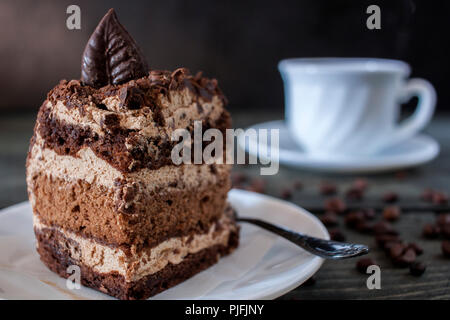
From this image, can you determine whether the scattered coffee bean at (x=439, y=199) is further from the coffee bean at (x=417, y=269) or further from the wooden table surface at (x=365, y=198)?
the coffee bean at (x=417, y=269)

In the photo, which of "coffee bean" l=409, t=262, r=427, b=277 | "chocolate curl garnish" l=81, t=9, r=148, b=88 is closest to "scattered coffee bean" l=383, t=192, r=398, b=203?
"coffee bean" l=409, t=262, r=427, b=277

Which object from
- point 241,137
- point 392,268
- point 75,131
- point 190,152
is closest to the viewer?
point 75,131

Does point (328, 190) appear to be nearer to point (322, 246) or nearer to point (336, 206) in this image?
point (336, 206)

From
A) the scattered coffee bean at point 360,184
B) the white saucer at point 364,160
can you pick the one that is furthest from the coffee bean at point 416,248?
the white saucer at point 364,160

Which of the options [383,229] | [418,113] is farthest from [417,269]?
[418,113]

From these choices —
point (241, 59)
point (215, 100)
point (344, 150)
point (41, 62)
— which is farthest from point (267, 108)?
point (215, 100)

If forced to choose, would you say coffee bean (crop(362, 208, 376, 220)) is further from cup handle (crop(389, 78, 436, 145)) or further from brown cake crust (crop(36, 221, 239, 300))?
cup handle (crop(389, 78, 436, 145))

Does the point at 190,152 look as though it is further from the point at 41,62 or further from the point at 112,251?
the point at 41,62
